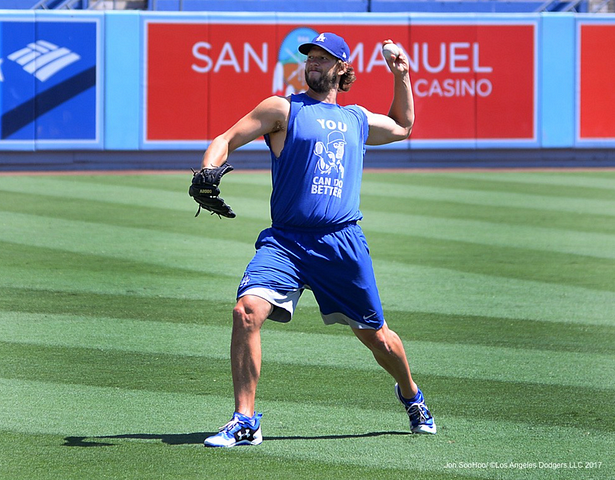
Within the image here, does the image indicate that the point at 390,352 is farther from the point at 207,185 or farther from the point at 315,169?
the point at 207,185

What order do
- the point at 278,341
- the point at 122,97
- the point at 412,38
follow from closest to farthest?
the point at 278,341
the point at 122,97
the point at 412,38

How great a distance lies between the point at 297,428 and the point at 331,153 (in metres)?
1.47

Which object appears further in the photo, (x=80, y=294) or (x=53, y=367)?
(x=80, y=294)

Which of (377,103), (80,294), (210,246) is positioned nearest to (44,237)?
(210,246)

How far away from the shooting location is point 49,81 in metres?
18.6

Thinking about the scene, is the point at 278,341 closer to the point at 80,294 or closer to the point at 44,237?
the point at 80,294

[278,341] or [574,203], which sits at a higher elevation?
[574,203]

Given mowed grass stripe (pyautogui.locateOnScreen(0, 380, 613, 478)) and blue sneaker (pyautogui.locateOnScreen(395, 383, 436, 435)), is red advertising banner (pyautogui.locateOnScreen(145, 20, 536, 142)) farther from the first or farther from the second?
blue sneaker (pyautogui.locateOnScreen(395, 383, 436, 435))

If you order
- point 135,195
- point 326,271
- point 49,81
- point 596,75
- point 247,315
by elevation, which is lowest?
point 247,315

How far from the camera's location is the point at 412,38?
20188 millimetres

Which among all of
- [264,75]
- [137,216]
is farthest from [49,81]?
[137,216]

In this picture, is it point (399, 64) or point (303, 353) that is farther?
point (303, 353)

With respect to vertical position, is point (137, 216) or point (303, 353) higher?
point (137, 216)

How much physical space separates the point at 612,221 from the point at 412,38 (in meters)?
7.57
